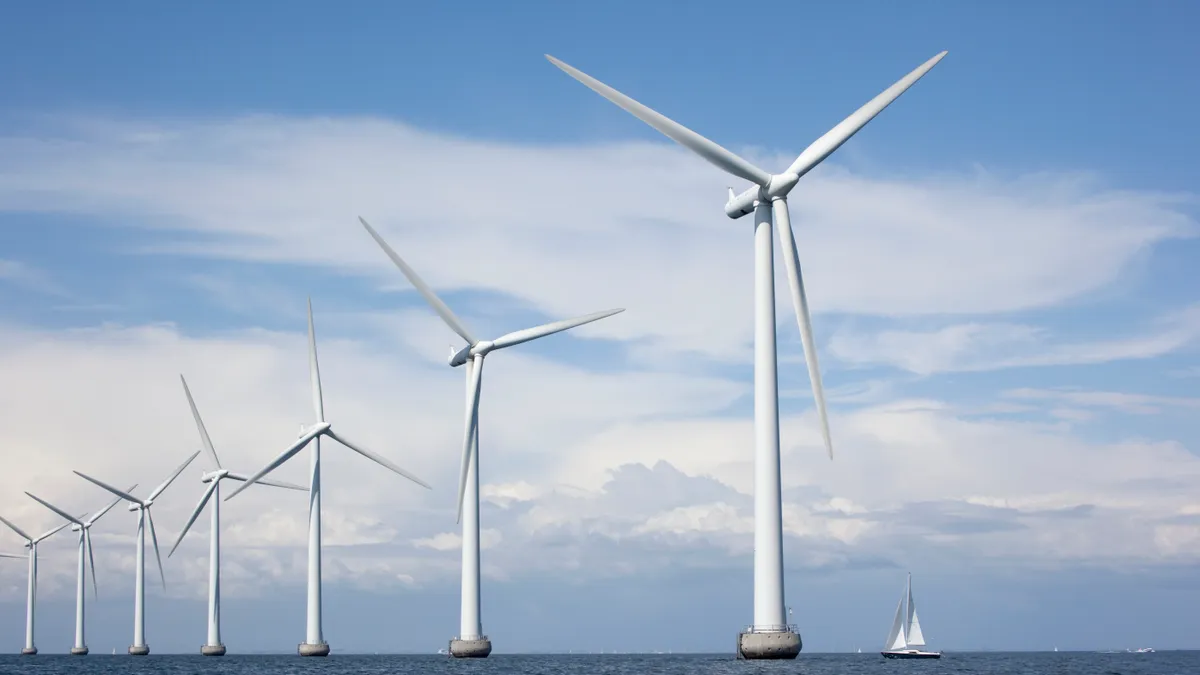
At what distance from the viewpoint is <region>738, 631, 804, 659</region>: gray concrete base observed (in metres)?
75.3

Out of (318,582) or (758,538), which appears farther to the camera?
(318,582)

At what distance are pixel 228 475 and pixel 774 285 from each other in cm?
13252

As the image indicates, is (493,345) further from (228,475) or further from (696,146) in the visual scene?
(228,475)

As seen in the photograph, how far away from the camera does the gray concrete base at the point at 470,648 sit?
130375mm

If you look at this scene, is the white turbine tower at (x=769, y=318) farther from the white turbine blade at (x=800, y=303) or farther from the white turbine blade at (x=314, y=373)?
the white turbine blade at (x=314, y=373)

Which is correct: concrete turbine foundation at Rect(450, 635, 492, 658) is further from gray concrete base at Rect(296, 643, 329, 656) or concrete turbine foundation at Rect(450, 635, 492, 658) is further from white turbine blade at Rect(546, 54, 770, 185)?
white turbine blade at Rect(546, 54, 770, 185)

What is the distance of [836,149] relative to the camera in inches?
3322

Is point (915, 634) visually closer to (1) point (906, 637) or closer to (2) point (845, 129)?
(1) point (906, 637)

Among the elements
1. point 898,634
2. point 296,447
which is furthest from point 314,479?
point 898,634

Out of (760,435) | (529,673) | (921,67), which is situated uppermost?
(921,67)

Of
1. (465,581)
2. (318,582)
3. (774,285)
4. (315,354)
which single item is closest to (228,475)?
(318,582)

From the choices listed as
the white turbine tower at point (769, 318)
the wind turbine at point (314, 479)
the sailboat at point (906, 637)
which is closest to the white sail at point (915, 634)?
the sailboat at point (906, 637)

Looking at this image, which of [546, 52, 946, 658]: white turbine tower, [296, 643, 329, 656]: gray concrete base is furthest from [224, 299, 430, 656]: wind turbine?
[546, 52, 946, 658]: white turbine tower

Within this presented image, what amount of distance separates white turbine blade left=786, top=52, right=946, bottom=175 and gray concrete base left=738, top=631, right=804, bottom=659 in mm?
27927
